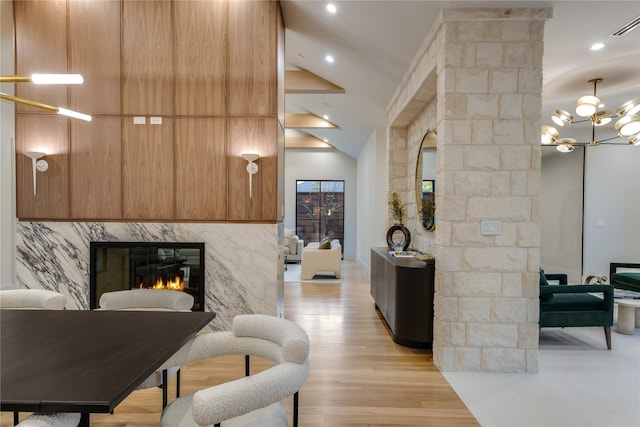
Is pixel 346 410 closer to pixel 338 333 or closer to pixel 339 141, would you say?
pixel 338 333

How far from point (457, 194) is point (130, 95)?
333 cm

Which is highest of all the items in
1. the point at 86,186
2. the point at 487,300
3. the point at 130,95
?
the point at 130,95

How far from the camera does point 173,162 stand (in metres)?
3.57

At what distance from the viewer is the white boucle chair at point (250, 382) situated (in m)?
1.04

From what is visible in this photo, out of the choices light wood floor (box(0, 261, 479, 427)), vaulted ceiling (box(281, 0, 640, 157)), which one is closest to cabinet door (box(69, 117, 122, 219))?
light wood floor (box(0, 261, 479, 427))

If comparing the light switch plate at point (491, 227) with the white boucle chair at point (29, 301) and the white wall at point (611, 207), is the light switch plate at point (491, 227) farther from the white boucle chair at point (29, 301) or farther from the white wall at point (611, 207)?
the white wall at point (611, 207)

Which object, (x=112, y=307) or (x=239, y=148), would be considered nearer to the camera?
(x=112, y=307)

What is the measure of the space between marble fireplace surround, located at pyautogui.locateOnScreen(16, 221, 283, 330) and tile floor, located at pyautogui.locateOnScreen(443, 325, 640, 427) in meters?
1.95

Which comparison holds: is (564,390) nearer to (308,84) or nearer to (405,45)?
(405,45)

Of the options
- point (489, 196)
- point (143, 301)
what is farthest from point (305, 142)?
point (143, 301)

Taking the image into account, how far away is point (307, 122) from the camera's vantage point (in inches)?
330

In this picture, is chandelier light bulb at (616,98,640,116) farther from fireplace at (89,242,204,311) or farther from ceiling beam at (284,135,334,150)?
ceiling beam at (284,135,334,150)

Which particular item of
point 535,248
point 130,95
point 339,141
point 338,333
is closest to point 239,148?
point 130,95

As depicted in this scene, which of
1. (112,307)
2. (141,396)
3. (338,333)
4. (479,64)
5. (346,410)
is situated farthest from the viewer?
(338,333)
